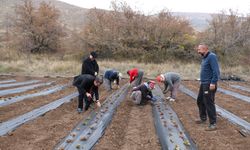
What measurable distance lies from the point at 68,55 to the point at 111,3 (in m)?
5.58

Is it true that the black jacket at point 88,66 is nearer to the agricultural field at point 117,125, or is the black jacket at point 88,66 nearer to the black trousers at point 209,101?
the agricultural field at point 117,125

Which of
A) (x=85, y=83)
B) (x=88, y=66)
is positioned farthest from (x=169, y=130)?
(x=88, y=66)

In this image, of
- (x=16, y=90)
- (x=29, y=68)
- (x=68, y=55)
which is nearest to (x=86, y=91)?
(x=16, y=90)

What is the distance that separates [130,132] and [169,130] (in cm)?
75

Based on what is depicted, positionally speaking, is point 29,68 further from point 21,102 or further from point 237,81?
point 237,81

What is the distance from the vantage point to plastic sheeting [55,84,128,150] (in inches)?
172

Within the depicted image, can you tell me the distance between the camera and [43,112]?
21.3ft

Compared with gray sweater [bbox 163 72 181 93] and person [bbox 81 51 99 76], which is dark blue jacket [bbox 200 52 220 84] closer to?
gray sweater [bbox 163 72 181 93]

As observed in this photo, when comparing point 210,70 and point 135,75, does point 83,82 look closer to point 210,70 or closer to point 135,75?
point 210,70

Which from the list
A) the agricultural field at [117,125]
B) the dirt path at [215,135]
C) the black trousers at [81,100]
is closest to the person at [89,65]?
the black trousers at [81,100]

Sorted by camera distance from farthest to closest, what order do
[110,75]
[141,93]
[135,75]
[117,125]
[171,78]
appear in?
[110,75] < [135,75] < [171,78] < [141,93] < [117,125]

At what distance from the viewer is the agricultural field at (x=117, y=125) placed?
14.7 feet

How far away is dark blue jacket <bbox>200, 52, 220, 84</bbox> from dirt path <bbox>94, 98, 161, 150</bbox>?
1.42 metres

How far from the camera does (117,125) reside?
5.59 m
